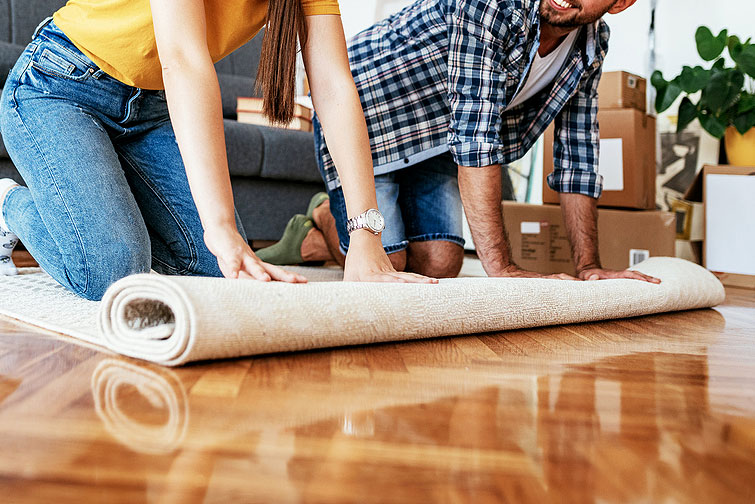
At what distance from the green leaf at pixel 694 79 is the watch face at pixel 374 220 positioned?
2212 mm

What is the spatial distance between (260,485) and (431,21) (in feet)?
4.38

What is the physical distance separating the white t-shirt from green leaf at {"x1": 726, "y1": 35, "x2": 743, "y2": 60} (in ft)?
4.91

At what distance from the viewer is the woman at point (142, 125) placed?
0.86 meters

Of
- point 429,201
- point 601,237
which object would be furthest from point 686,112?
point 429,201

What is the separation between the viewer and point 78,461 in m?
0.39

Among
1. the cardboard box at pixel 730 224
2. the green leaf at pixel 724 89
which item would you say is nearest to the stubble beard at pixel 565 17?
the cardboard box at pixel 730 224

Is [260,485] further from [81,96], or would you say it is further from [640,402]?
[81,96]

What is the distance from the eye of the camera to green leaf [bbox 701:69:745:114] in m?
2.60

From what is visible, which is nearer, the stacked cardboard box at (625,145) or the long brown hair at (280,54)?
the long brown hair at (280,54)

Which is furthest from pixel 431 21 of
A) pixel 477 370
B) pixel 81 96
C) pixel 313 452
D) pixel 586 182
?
pixel 313 452

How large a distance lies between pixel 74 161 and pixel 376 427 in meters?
0.88

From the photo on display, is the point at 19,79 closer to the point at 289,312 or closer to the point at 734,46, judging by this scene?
the point at 289,312

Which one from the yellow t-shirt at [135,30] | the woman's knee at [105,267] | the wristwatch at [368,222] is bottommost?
the woman's knee at [105,267]

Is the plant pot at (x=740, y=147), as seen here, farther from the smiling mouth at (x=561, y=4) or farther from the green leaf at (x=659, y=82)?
the smiling mouth at (x=561, y=4)
